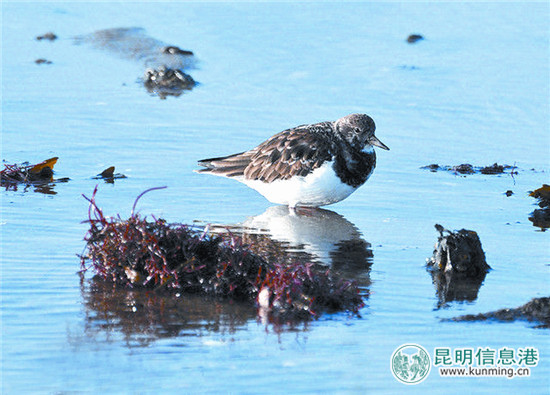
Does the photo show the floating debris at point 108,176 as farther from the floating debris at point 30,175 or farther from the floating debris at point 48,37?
the floating debris at point 48,37

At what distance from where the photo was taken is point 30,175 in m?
9.02

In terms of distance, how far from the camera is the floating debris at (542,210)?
8.30 metres

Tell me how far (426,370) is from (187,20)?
445 inches

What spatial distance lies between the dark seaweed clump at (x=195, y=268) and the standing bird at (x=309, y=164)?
2185 millimetres

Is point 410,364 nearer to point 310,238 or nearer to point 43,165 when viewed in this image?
point 310,238

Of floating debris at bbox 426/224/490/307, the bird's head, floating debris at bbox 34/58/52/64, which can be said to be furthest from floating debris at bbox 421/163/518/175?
floating debris at bbox 34/58/52/64

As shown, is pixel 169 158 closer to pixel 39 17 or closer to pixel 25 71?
pixel 25 71

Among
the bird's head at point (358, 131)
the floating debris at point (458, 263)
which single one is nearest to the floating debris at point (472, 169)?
the bird's head at point (358, 131)

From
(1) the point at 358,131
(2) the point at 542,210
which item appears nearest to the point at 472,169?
(2) the point at 542,210

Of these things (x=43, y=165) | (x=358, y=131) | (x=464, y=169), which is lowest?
(x=43, y=165)

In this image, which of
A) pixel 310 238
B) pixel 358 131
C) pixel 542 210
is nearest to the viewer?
pixel 310 238

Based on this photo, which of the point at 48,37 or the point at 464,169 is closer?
the point at 464,169

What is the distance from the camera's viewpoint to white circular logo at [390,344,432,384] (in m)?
5.24

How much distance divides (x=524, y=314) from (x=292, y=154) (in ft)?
10.8
